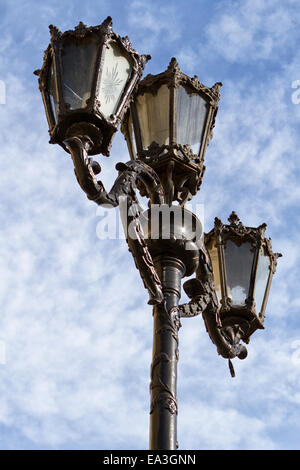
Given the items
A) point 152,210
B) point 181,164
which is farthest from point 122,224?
point 181,164

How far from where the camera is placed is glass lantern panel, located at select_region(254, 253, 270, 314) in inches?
239

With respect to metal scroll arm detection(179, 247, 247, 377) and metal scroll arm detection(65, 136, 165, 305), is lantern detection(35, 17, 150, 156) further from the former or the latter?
metal scroll arm detection(179, 247, 247, 377)

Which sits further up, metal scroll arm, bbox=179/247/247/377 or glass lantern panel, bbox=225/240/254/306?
glass lantern panel, bbox=225/240/254/306

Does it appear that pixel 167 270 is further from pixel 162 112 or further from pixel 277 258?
pixel 277 258

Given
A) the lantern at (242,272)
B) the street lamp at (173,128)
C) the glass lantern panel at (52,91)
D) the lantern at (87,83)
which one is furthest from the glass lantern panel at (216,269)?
the glass lantern panel at (52,91)

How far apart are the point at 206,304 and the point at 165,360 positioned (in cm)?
90

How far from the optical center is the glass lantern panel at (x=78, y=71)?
4.48 metres

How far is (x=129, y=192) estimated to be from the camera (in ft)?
15.9

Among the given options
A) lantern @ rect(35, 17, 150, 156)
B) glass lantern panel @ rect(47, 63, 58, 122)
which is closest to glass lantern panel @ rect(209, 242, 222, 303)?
lantern @ rect(35, 17, 150, 156)

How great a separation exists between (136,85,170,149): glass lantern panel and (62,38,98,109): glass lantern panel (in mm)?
900

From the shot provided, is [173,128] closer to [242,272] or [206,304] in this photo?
[206,304]

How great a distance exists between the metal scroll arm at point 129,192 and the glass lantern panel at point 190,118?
1.20 ft

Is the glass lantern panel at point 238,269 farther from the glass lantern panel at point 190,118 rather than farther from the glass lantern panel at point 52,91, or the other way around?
the glass lantern panel at point 52,91
